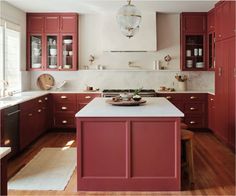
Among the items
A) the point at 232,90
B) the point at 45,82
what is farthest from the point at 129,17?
the point at 45,82

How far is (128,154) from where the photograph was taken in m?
3.77

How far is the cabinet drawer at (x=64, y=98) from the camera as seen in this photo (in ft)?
23.9

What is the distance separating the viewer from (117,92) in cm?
717

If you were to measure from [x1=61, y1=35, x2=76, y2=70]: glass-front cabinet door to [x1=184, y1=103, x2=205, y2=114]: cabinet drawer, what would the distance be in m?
2.58

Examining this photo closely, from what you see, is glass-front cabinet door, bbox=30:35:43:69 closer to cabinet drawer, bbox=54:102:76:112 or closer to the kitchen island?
cabinet drawer, bbox=54:102:76:112

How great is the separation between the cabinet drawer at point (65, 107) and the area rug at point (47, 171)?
174 centimetres

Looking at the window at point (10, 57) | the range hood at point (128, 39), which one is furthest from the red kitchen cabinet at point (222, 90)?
the window at point (10, 57)

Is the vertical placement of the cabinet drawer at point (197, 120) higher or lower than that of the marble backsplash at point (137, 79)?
lower

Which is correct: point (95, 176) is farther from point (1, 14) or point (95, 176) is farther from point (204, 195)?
point (1, 14)

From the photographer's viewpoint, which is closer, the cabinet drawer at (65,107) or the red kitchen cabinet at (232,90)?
the red kitchen cabinet at (232,90)

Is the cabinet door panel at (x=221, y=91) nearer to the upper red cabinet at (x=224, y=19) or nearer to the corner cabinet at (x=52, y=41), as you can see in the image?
the upper red cabinet at (x=224, y=19)

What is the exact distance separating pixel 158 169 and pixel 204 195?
1.79 ft

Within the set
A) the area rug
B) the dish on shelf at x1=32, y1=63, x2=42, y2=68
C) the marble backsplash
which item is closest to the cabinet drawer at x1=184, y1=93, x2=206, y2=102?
the marble backsplash

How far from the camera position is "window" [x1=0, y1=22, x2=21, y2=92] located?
20.2 feet
